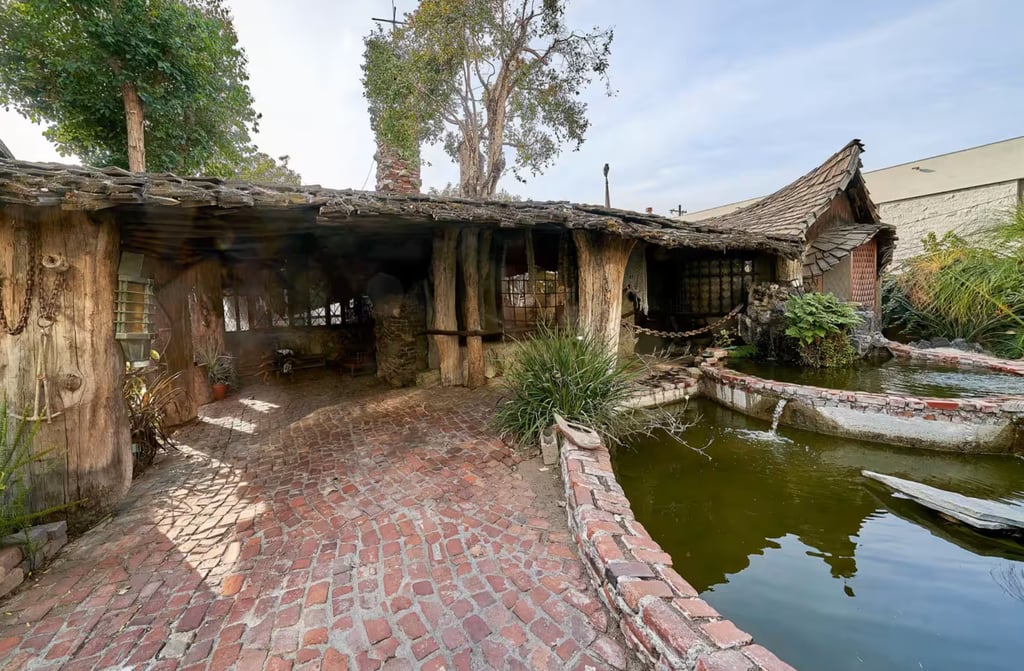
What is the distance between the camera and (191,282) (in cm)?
603

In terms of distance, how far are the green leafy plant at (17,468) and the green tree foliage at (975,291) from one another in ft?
43.9

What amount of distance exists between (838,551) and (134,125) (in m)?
14.4

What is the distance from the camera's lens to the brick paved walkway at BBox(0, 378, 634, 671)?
191 centimetres

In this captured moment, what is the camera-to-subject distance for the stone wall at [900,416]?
14.7ft

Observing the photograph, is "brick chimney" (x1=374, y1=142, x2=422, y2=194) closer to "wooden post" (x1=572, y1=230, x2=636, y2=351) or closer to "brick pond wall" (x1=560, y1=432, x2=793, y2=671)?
"wooden post" (x1=572, y1=230, x2=636, y2=351)

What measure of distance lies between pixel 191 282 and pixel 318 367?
409cm

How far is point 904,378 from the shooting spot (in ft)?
20.2

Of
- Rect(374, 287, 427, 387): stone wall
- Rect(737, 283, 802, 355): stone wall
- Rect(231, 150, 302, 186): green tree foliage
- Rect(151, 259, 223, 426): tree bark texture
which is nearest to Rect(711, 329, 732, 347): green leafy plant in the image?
Rect(737, 283, 802, 355): stone wall

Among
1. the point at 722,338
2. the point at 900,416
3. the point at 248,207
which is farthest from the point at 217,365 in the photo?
the point at 900,416

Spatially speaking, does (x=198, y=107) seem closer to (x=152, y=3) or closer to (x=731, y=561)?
(x=152, y=3)

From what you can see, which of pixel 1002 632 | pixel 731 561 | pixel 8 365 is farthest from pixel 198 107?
pixel 1002 632

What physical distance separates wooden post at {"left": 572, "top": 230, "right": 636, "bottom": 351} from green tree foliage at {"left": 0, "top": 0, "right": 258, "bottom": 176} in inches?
413

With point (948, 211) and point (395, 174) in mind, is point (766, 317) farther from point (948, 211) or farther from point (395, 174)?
point (948, 211)

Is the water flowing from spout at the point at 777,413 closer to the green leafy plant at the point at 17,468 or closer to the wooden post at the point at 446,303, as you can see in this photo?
the wooden post at the point at 446,303
